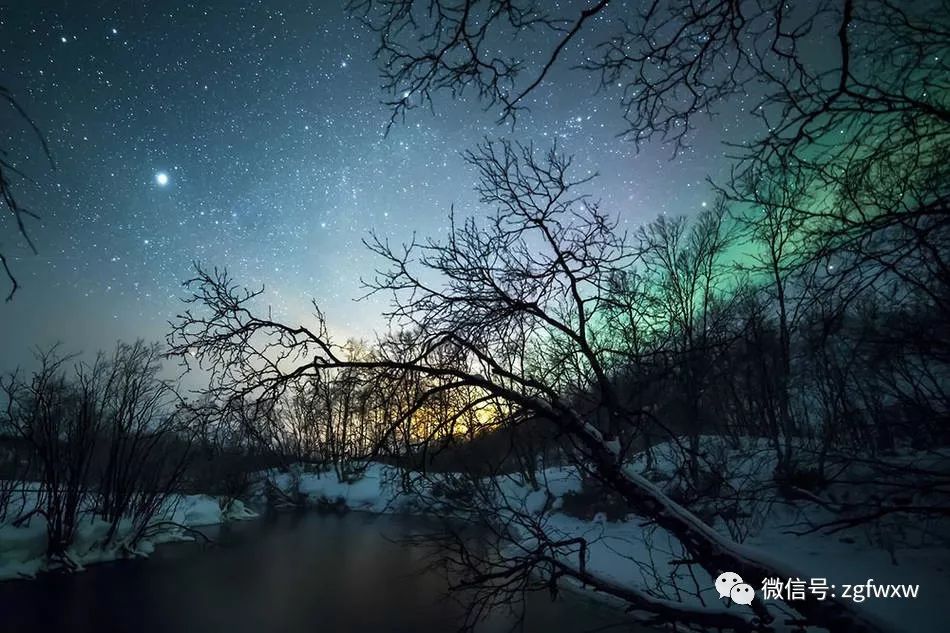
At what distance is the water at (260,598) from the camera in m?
11.7

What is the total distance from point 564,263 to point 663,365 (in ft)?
3.76

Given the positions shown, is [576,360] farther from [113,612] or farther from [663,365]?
[113,612]

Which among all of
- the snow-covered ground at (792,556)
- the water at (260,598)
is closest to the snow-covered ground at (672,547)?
the snow-covered ground at (792,556)

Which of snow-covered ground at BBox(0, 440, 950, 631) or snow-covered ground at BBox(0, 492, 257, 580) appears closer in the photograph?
snow-covered ground at BBox(0, 440, 950, 631)

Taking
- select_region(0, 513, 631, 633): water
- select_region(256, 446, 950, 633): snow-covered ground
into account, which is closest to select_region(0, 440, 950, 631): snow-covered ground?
select_region(256, 446, 950, 633): snow-covered ground

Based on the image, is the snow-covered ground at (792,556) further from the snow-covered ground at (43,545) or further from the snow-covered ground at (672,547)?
the snow-covered ground at (43,545)

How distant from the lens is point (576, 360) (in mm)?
3441

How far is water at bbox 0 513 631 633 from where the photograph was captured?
38.5 feet

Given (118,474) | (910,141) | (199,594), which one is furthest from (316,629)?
(910,141)

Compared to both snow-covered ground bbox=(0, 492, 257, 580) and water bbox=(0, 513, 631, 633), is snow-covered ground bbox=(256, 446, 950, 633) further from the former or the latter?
snow-covered ground bbox=(0, 492, 257, 580)

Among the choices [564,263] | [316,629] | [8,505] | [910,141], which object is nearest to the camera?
[910,141]

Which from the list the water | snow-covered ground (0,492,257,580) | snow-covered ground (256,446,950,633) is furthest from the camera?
snow-covered ground (0,492,257,580)

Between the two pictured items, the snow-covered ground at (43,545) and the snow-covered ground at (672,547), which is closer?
the snow-covered ground at (672,547)

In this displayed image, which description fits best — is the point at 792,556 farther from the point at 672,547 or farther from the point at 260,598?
the point at 260,598
